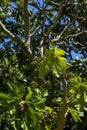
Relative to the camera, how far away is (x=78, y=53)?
13.2 m

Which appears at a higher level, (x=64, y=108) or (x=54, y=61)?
(x=54, y=61)

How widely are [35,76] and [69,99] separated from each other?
77 centimetres

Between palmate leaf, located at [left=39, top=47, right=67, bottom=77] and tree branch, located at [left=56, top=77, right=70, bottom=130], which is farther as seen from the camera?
tree branch, located at [left=56, top=77, right=70, bottom=130]

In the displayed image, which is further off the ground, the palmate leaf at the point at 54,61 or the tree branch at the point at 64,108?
the palmate leaf at the point at 54,61

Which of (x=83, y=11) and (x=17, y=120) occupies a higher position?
(x=83, y=11)

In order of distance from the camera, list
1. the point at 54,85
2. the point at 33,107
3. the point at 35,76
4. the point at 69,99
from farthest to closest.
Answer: the point at 54,85, the point at 35,76, the point at 69,99, the point at 33,107

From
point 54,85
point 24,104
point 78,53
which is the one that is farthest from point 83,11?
point 24,104

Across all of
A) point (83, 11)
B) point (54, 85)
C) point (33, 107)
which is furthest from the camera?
point (83, 11)

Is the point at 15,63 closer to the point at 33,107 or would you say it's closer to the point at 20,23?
the point at 20,23

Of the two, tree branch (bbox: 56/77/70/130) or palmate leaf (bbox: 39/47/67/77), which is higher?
palmate leaf (bbox: 39/47/67/77)

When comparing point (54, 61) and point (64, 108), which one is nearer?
point (54, 61)

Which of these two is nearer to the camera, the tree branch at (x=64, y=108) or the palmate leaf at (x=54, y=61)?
the palmate leaf at (x=54, y=61)

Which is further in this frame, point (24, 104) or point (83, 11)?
point (83, 11)

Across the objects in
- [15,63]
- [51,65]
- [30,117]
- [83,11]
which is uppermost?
[83,11]
